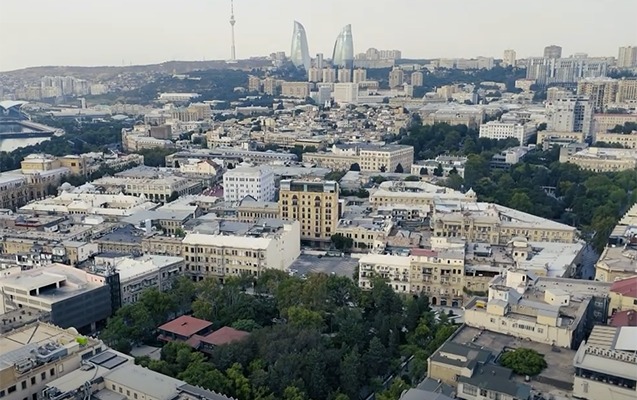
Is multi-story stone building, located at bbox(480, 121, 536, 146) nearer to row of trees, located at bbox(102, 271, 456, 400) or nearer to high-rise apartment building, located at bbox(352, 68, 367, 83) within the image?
row of trees, located at bbox(102, 271, 456, 400)

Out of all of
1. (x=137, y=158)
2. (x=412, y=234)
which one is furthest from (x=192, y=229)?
(x=137, y=158)

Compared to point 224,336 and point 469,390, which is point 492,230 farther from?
point 469,390

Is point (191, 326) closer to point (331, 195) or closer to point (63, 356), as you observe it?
point (63, 356)

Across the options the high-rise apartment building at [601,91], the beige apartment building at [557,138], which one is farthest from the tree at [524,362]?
the high-rise apartment building at [601,91]

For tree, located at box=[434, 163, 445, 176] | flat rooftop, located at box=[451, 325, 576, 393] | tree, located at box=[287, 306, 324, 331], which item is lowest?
tree, located at box=[287, 306, 324, 331]

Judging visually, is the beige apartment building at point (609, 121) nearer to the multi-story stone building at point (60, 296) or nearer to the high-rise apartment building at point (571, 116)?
the high-rise apartment building at point (571, 116)

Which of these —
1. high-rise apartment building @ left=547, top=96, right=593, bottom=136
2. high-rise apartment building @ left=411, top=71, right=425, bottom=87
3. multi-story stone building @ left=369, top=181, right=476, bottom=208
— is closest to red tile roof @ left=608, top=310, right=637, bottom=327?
multi-story stone building @ left=369, top=181, right=476, bottom=208
